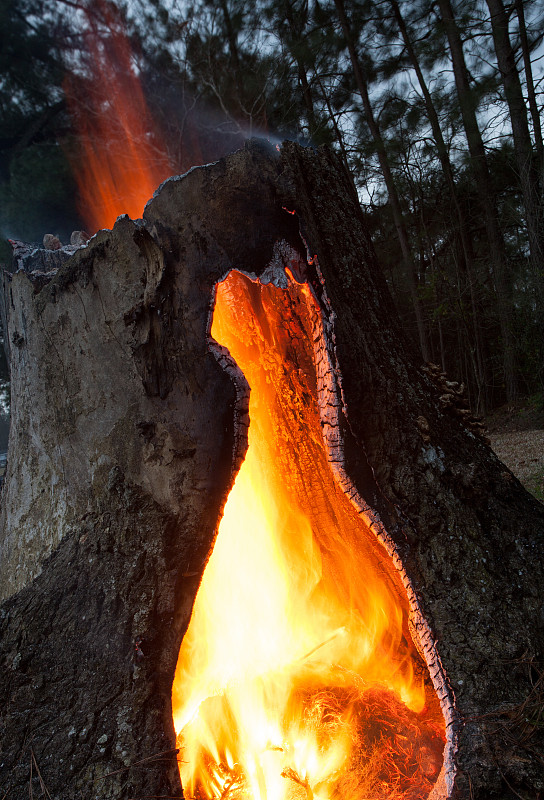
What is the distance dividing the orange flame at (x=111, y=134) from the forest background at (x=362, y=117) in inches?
1.9

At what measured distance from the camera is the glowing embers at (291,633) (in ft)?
4.78

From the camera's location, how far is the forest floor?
4.34 metres

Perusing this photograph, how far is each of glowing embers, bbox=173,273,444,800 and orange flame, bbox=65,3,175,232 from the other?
5.81 meters

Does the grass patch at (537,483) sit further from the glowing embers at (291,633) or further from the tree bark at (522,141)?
the tree bark at (522,141)

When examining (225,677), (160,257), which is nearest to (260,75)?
(160,257)

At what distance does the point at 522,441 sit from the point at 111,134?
7.40 m

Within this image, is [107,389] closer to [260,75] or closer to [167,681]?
[167,681]

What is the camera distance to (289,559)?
1.95 metres

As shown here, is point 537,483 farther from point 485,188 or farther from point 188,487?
point 485,188

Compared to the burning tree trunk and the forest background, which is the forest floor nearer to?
the forest background

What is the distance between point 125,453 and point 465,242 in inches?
374

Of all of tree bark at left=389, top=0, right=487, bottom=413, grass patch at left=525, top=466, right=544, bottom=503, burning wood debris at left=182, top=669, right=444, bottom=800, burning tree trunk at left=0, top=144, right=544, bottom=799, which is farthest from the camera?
tree bark at left=389, top=0, right=487, bottom=413

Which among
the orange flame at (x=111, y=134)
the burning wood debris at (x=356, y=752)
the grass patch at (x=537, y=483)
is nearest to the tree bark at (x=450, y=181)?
the grass patch at (x=537, y=483)

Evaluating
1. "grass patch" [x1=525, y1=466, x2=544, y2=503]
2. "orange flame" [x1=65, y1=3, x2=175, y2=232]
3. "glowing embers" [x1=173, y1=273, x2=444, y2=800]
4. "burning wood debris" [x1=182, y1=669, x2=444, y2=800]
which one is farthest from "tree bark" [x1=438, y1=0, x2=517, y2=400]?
"burning wood debris" [x1=182, y1=669, x2=444, y2=800]
